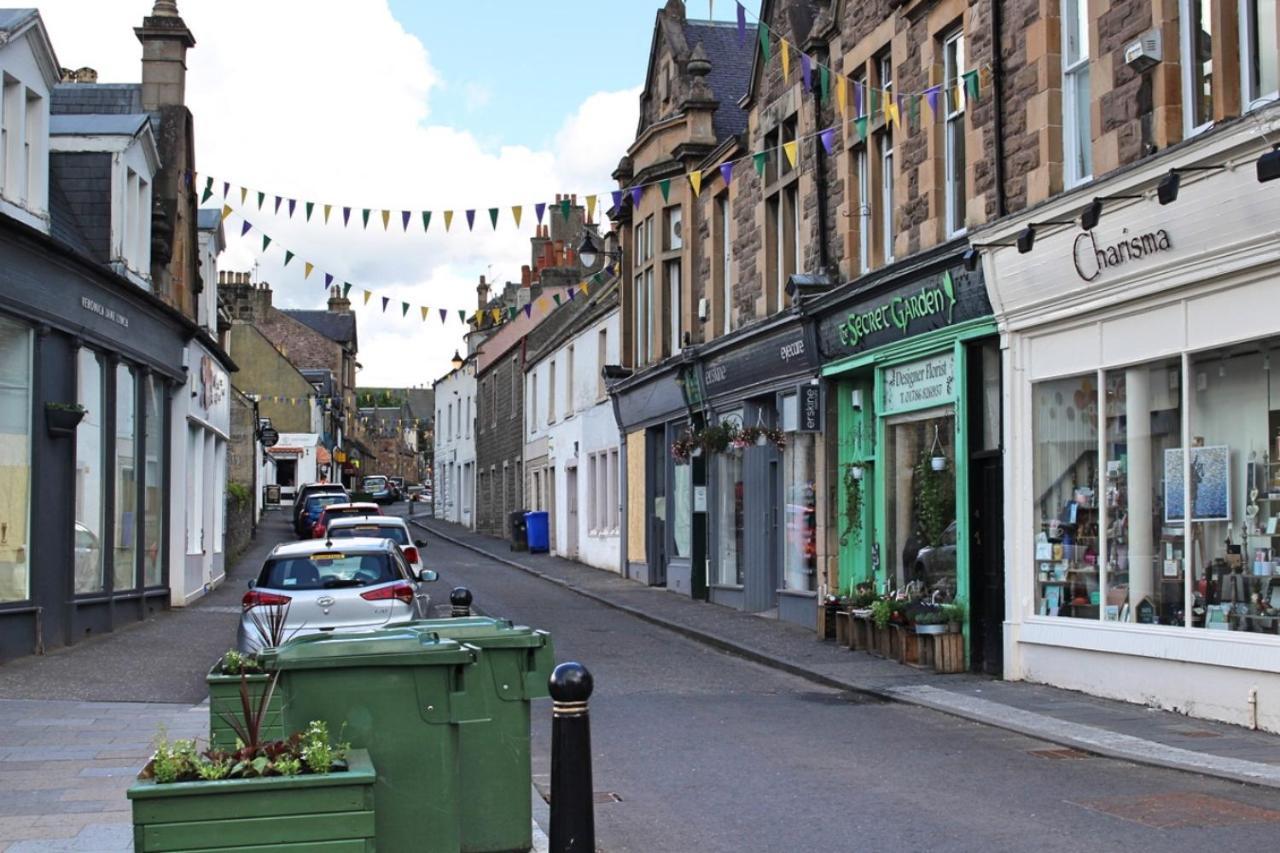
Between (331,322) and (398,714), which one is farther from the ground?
(331,322)

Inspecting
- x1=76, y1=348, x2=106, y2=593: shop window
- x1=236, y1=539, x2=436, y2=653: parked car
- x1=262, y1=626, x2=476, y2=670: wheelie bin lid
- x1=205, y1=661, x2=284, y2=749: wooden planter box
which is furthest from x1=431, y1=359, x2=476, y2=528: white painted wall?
x1=262, y1=626, x2=476, y2=670: wheelie bin lid

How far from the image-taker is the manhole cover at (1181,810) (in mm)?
8047

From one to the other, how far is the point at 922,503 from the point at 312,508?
92.5 ft

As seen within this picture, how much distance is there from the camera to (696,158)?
86.3ft

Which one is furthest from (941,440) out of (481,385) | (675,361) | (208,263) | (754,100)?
(481,385)

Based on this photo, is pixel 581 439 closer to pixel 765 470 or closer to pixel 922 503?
pixel 765 470

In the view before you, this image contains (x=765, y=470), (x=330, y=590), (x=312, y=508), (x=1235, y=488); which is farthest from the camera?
(x=312, y=508)

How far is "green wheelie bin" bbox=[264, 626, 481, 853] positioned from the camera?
618 centimetres

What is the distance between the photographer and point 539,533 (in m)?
40.8

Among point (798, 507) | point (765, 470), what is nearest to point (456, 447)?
point (765, 470)

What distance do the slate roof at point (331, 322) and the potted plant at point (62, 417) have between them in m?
72.7

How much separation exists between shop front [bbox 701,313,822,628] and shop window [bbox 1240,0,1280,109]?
918 centimetres

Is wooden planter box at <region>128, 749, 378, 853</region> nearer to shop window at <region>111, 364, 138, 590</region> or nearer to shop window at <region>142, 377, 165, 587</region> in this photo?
shop window at <region>111, 364, 138, 590</region>

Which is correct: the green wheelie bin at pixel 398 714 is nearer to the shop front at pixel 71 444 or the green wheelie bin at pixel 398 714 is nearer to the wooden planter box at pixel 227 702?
the wooden planter box at pixel 227 702
